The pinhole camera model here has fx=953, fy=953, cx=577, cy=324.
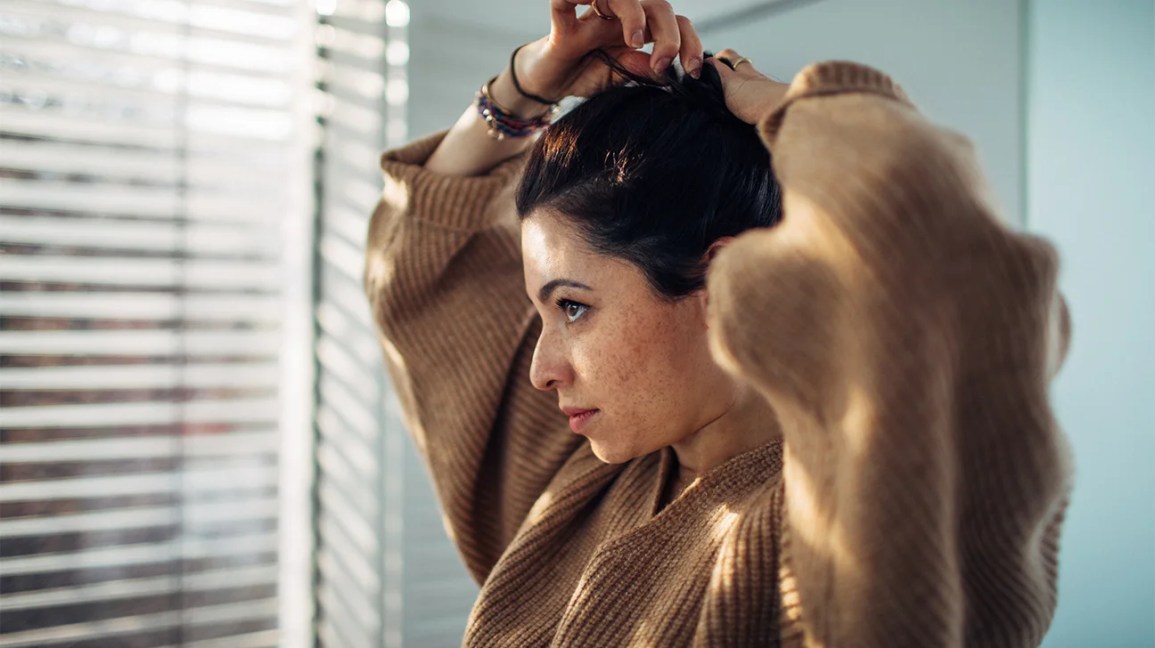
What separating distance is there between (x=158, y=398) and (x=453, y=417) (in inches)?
29.0

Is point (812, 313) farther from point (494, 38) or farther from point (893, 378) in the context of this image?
point (494, 38)

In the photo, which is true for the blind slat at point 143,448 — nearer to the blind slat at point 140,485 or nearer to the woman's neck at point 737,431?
the blind slat at point 140,485

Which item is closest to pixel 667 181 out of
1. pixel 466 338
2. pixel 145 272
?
pixel 466 338

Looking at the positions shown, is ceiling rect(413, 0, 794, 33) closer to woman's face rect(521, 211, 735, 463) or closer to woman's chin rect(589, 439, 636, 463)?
woman's face rect(521, 211, 735, 463)

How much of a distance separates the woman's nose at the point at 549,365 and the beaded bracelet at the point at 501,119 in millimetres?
337

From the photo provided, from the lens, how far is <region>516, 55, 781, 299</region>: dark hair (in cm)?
86

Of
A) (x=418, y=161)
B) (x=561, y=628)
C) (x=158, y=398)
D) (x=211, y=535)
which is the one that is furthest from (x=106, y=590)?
(x=561, y=628)

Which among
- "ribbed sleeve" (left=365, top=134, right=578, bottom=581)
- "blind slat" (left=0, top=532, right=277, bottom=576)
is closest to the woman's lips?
"ribbed sleeve" (left=365, top=134, right=578, bottom=581)

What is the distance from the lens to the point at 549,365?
90 cm

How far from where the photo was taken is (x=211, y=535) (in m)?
1.70

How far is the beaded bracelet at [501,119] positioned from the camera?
1130mm

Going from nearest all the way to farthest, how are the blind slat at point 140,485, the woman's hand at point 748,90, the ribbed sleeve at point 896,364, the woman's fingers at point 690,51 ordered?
the ribbed sleeve at point 896,364 < the woman's hand at point 748,90 < the woman's fingers at point 690,51 < the blind slat at point 140,485

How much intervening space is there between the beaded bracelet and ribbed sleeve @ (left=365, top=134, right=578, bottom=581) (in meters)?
0.05

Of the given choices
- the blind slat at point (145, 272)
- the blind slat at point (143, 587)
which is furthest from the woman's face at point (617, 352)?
the blind slat at point (143, 587)
